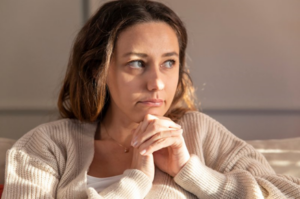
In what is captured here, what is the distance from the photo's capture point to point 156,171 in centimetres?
152

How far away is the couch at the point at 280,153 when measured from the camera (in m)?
1.63

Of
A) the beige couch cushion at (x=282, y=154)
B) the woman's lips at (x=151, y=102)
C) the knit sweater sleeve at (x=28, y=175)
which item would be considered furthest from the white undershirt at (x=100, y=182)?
the beige couch cushion at (x=282, y=154)

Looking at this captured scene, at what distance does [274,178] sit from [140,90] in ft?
1.61

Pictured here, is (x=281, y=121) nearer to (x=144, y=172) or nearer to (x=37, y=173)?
(x=144, y=172)

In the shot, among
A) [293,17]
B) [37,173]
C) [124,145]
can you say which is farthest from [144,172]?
[293,17]

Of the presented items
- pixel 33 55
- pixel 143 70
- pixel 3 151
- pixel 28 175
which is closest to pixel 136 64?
pixel 143 70

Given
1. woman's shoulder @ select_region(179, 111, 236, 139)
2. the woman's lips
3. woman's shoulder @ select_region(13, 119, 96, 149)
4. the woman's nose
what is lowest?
woman's shoulder @ select_region(13, 119, 96, 149)

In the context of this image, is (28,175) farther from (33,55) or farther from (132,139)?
(33,55)

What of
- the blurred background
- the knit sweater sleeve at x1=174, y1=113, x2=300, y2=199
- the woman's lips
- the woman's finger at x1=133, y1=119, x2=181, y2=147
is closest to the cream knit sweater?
the knit sweater sleeve at x1=174, y1=113, x2=300, y2=199

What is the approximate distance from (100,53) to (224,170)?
1.84 feet

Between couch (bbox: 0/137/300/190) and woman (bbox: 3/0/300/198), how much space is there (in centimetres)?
13

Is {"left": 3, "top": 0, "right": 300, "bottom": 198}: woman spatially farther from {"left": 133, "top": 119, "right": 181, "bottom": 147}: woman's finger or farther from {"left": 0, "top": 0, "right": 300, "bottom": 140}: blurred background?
{"left": 0, "top": 0, "right": 300, "bottom": 140}: blurred background

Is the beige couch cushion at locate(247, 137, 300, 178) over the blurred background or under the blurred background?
under

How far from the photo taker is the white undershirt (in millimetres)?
1449
